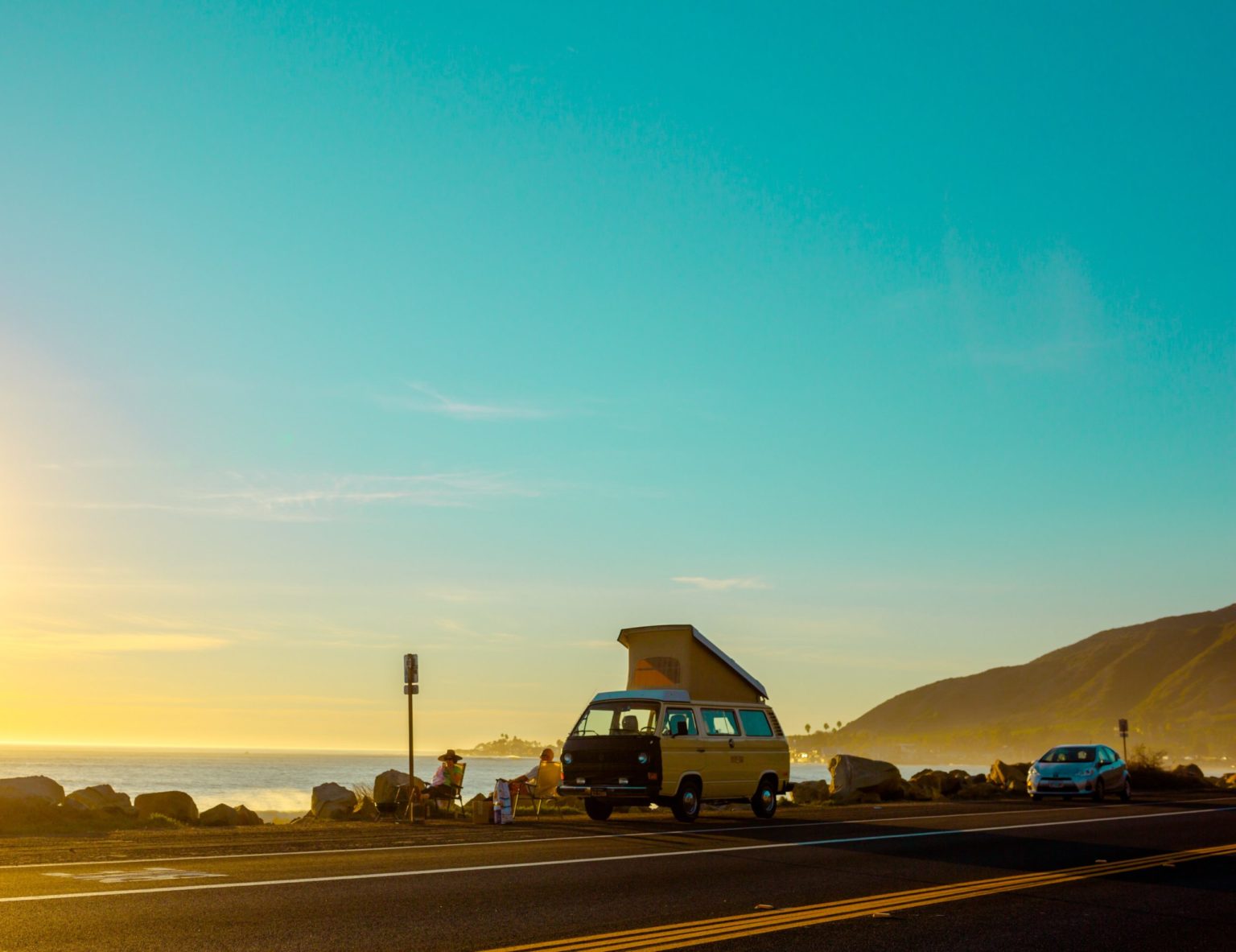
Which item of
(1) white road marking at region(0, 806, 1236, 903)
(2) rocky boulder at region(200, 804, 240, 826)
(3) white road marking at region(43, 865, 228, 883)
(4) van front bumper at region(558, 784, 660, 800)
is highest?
(4) van front bumper at region(558, 784, 660, 800)

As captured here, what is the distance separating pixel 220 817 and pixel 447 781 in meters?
4.21

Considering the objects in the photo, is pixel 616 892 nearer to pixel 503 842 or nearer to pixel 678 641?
pixel 503 842

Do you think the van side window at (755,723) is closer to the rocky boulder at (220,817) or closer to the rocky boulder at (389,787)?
the rocky boulder at (389,787)

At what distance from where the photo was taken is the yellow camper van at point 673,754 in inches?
843

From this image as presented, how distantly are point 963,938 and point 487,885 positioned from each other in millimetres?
4380

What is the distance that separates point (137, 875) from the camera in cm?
1162

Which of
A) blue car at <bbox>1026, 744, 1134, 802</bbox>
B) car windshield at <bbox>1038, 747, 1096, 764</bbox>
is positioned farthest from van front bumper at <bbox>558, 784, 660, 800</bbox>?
car windshield at <bbox>1038, 747, 1096, 764</bbox>

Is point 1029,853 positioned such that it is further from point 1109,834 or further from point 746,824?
point 746,824

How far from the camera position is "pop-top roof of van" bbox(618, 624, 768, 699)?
3375cm

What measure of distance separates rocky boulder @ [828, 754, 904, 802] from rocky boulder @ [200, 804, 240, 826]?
1669 centimetres

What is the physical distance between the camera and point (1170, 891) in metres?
12.1

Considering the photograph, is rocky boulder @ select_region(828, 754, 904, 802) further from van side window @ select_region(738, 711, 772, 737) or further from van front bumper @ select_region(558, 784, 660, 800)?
van front bumper @ select_region(558, 784, 660, 800)

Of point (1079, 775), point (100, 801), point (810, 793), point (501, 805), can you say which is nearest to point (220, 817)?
point (100, 801)

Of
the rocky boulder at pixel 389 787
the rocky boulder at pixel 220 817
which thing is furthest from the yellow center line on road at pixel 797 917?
the rocky boulder at pixel 220 817
